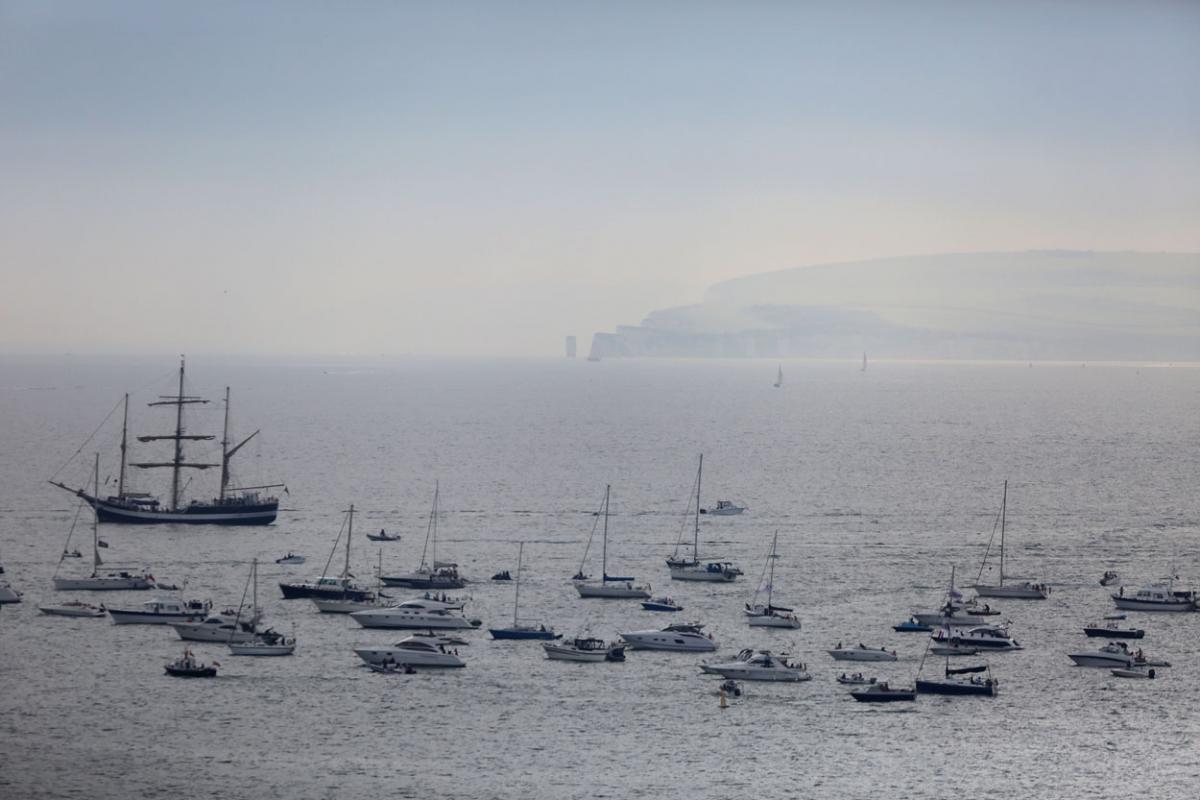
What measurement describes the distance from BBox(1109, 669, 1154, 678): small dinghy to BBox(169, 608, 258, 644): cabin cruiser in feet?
48.6

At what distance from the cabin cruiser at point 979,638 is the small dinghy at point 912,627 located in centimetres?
83

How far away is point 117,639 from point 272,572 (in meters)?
6.93

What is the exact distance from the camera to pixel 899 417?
→ 9450 centimetres

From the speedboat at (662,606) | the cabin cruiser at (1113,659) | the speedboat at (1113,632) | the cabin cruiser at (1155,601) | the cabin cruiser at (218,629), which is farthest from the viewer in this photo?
the cabin cruiser at (1155,601)

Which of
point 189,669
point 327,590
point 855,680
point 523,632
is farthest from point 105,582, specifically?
point 855,680

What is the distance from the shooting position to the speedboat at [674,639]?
87.4 feet

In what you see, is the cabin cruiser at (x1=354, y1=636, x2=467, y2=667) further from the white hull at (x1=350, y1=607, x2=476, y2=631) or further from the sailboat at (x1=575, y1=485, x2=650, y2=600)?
the sailboat at (x1=575, y1=485, x2=650, y2=600)

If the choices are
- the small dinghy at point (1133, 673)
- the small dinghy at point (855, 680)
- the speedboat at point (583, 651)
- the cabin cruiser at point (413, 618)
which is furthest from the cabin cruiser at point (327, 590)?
the small dinghy at point (1133, 673)

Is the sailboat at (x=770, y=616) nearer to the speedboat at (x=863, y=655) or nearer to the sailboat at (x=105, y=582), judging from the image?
the speedboat at (x=863, y=655)

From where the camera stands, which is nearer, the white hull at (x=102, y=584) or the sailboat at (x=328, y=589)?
the sailboat at (x=328, y=589)

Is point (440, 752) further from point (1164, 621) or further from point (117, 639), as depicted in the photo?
point (1164, 621)

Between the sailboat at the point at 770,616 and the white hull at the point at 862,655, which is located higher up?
the sailboat at the point at 770,616

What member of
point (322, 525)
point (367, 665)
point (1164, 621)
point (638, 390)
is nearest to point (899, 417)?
point (638, 390)

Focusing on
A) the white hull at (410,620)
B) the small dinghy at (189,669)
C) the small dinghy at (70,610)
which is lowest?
the small dinghy at (189,669)
